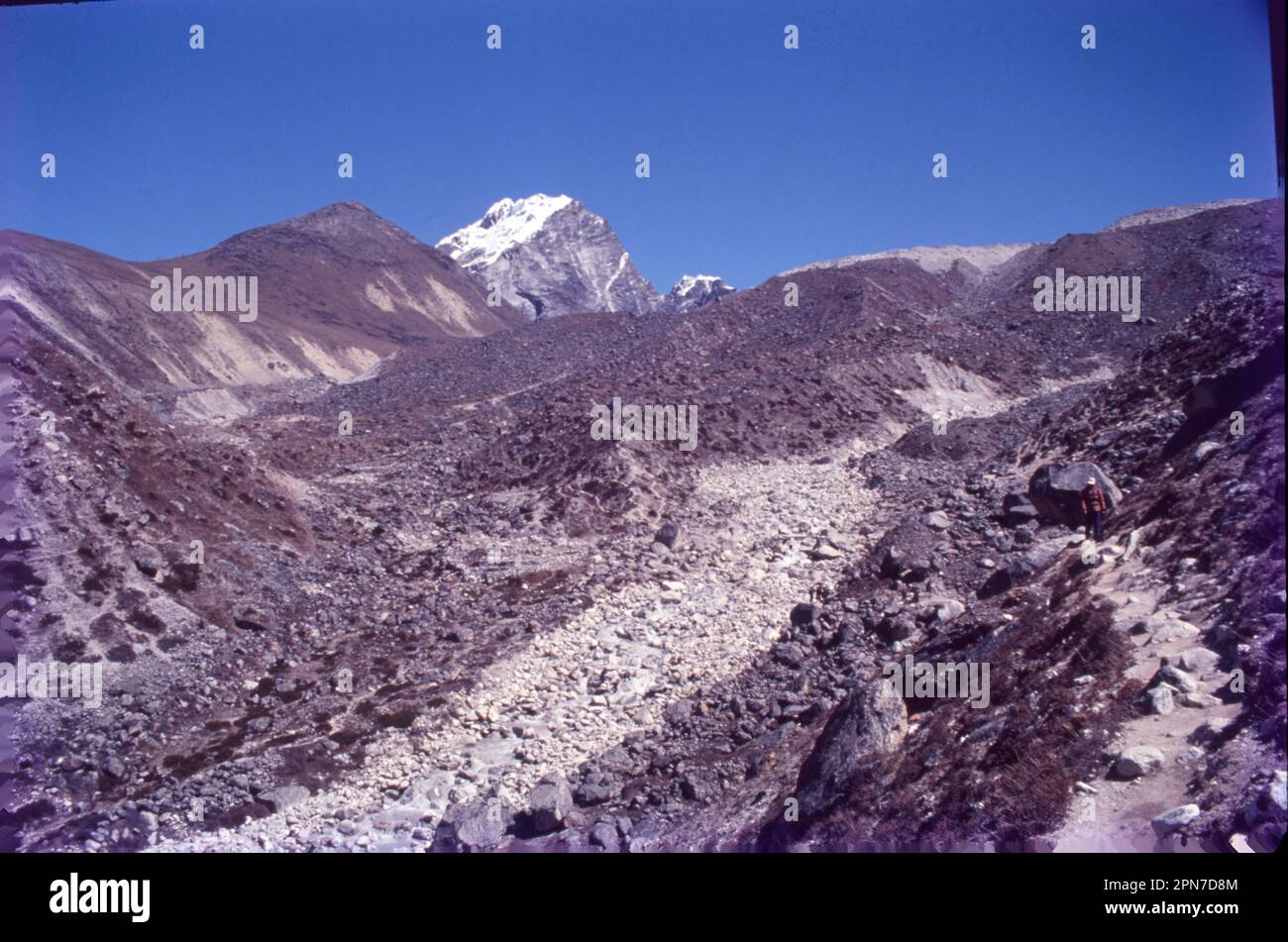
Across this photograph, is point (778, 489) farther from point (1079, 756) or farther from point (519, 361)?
point (519, 361)

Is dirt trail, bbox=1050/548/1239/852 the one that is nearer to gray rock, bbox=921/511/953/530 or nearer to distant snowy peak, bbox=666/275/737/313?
gray rock, bbox=921/511/953/530

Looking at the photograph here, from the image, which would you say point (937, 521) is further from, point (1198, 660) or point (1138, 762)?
point (1138, 762)

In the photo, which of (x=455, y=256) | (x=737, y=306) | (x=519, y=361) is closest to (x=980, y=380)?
(x=737, y=306)

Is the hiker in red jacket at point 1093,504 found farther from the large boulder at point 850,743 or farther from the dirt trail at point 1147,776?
the large boulder at point 850,743

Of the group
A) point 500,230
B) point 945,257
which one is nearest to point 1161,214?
point 945,257

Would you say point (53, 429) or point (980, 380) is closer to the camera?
point (53, 429)

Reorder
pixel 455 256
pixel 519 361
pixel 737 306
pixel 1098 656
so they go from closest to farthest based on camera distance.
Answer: pixel 1098 656 < pixel 737 306 < pixel 519 361 < pixel 455 256
